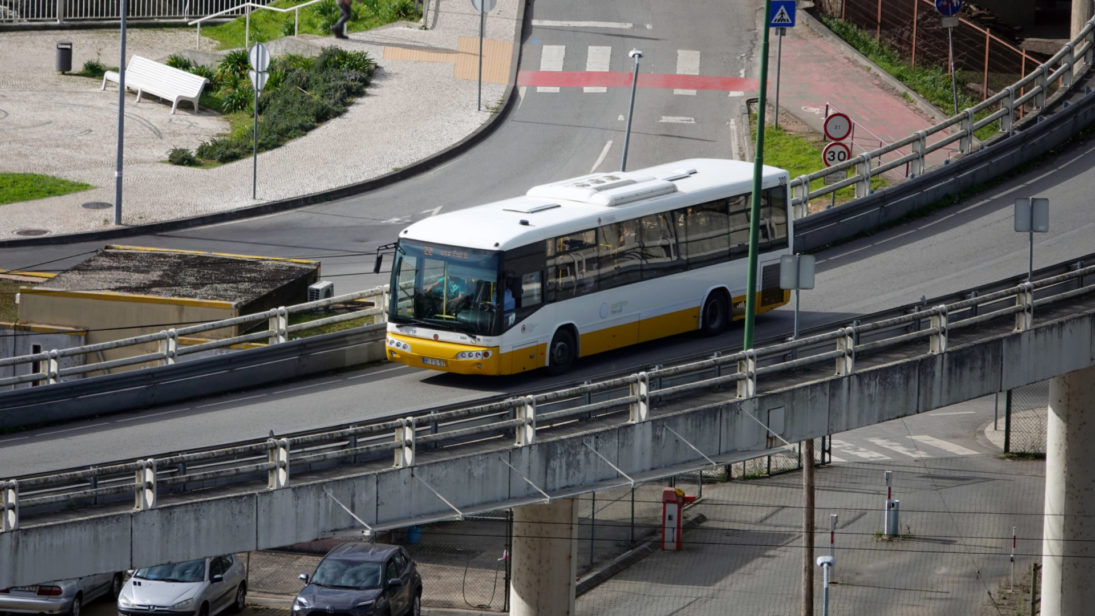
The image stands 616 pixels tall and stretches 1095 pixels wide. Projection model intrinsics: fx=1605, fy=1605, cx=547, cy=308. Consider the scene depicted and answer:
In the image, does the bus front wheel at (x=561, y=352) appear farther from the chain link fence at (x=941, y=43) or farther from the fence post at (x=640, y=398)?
the chain link fence at (x=941, y=43)

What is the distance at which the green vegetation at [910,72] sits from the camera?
4525 centimetres

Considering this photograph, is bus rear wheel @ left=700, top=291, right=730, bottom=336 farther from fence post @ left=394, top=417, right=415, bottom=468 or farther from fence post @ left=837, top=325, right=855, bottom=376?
fence post @ left=394, top=417, right=415, bottom=468

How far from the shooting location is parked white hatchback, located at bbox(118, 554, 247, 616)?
26656 mm

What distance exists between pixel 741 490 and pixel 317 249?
10843 millimetres

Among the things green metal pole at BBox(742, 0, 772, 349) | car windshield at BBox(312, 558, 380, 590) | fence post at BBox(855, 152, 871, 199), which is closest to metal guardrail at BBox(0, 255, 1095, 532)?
green metal pole at BBox(742, 0, 772, 349)

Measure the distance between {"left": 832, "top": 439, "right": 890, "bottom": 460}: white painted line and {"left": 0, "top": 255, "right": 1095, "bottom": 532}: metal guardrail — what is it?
29.0ft

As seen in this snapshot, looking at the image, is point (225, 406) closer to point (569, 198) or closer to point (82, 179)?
point (569, 198)

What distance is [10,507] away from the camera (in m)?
17.8

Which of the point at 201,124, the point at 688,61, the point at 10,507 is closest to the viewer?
the point at 10,507

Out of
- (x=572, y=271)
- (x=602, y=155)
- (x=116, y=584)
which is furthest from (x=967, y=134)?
(x=116, y=584)

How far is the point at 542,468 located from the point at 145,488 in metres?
5.04

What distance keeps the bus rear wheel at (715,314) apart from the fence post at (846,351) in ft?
13.1

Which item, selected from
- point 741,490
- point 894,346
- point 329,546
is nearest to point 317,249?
point 329,546

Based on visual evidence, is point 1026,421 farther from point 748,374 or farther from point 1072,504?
point 748,374
